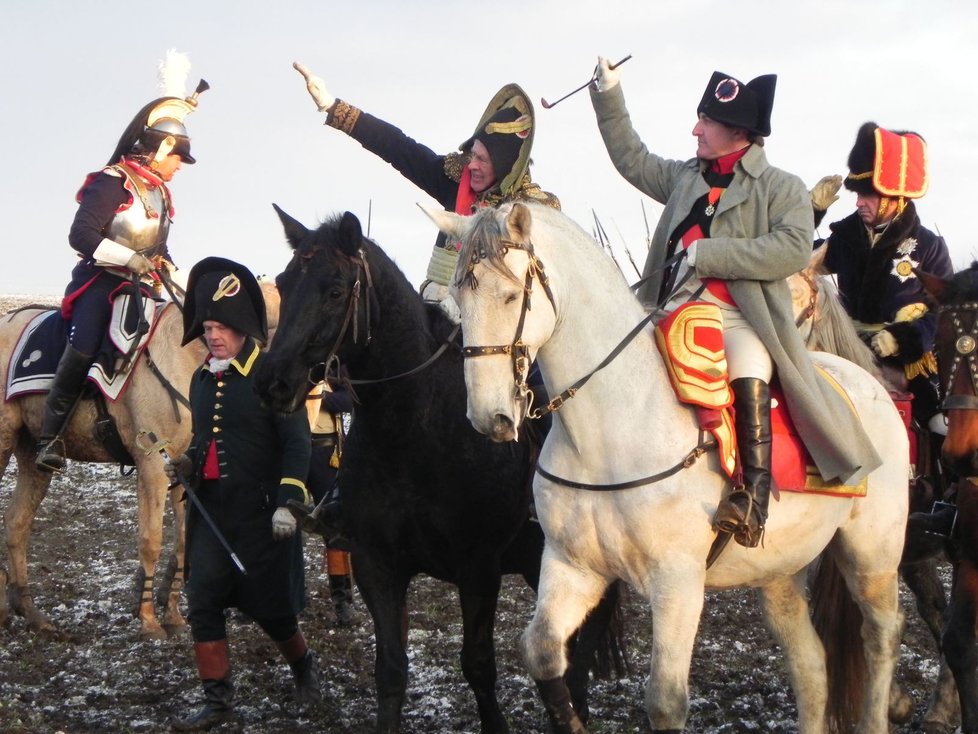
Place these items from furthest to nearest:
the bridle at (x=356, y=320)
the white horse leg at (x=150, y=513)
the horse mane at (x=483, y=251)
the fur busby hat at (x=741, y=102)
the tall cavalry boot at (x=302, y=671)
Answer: the white horse leg at (x=150, y=513), the tall cavalry boot at (x=302, y=671), the bridle at (x=356, y=320), the fur busby hat at (x=741, y=102), the horse mane at (x=483, y=251)

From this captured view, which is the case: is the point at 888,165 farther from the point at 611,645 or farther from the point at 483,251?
the point at 483,251

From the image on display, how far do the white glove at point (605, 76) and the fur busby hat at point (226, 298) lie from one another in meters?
2.15

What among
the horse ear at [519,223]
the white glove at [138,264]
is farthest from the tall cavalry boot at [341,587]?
the horse ear at [519,223]

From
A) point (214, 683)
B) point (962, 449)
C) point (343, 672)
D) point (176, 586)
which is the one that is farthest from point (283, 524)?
point (962, 449)

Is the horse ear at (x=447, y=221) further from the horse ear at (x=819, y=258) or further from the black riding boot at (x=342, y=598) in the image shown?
the black riding boot at (x=342, y=598)

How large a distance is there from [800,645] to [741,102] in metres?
2.51

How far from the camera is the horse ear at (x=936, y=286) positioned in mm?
6391

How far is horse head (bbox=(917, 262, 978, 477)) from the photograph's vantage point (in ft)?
19.7

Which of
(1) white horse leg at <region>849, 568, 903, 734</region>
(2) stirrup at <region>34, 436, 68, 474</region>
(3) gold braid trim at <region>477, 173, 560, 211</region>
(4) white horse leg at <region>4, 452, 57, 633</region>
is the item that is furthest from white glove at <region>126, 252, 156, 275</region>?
(1) white horse leg at <region>849, 568, 903, 734</region>

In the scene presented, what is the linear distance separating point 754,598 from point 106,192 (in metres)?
5.77

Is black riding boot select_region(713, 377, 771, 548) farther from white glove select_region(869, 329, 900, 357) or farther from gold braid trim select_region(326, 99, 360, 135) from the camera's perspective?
gold braid trim select_region(326, 99, 360, 135)

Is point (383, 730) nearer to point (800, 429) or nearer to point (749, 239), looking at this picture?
point (800, 429)

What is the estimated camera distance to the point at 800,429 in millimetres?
5289

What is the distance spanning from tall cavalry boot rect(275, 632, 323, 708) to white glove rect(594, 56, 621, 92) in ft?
11.4
